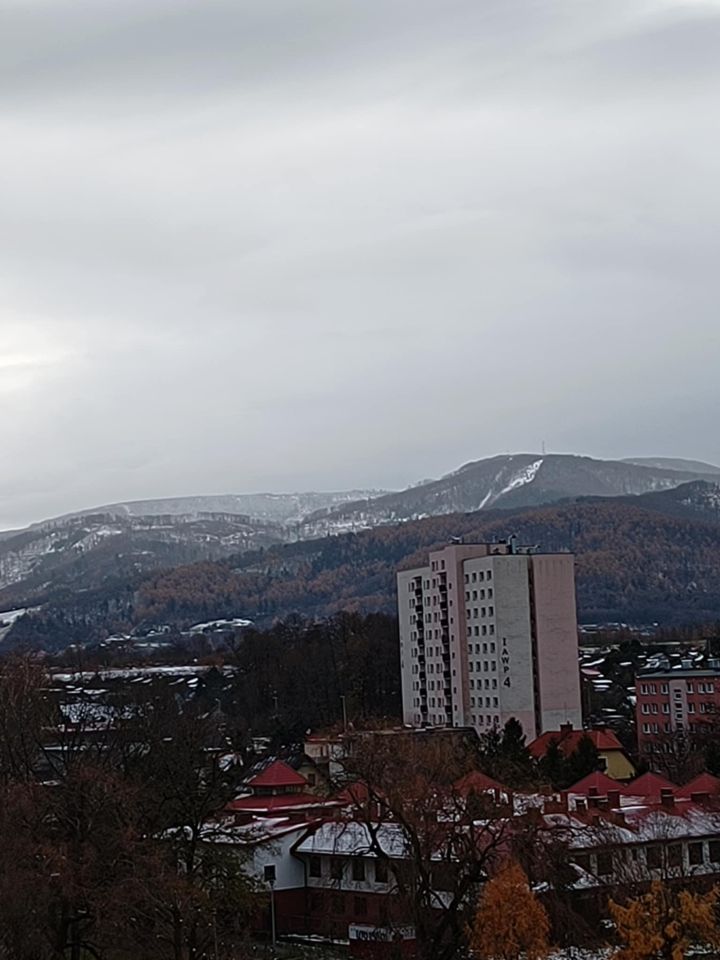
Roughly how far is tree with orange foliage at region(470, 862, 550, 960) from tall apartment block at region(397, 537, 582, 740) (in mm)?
49221

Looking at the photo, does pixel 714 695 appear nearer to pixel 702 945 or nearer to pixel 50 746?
pixel 50 746

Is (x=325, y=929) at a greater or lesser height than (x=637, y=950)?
lesser

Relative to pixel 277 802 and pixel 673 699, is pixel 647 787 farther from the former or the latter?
pixel 673 699

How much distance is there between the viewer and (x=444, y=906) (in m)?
28.3

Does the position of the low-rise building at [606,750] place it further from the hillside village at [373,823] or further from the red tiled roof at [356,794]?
the red tiled roof at [356,794]

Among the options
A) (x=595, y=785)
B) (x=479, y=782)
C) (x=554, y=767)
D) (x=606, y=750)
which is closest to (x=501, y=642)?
(x=606, y=750)

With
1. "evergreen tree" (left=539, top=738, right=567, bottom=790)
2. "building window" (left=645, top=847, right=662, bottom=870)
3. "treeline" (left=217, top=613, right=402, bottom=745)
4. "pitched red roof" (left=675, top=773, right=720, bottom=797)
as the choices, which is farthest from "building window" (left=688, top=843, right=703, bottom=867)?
"treeline" (left=217, top=613, right=402, bottom=745)

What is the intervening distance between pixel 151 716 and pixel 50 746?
23.1 ft

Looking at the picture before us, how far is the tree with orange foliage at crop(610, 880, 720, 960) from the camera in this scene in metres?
24.5

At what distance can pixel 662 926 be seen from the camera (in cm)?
2475

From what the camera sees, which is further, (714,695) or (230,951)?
(714,695)

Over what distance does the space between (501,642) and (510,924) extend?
5118 cm

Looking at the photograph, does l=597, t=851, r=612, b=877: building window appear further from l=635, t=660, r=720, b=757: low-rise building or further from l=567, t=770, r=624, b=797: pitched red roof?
l=635, t=660, r=720, b=757: low-rise building

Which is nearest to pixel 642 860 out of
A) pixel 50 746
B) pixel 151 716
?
pixel 50 746
